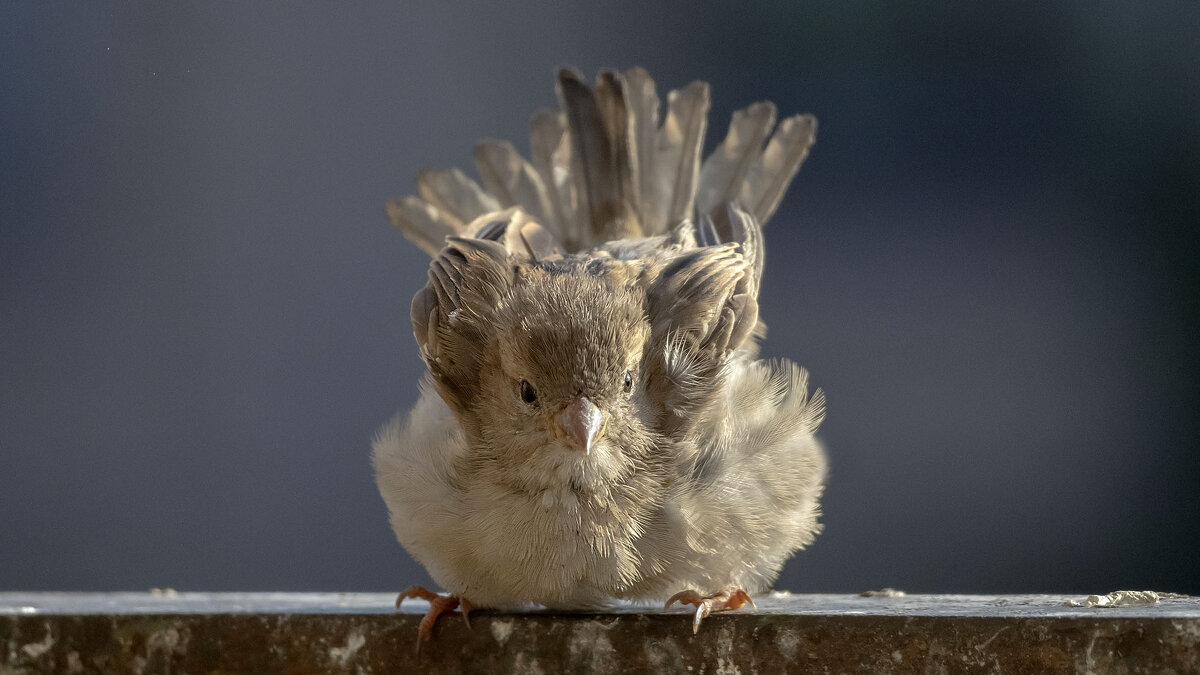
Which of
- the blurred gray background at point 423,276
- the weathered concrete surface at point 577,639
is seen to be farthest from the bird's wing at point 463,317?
the blurred gray background at point 423,276

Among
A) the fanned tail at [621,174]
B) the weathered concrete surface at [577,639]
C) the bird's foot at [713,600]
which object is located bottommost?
the weathered concrete surface at [577,639]

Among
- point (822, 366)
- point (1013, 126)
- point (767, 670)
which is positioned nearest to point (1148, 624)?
point (767, 670)

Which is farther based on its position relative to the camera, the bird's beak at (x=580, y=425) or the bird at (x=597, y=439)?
the bird at (x=597, y=439)

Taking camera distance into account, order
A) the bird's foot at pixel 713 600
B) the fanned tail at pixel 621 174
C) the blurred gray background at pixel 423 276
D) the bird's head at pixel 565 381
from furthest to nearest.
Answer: the blurred gray background at pixel 423 276 < the fanned tail at pixel 621 174 < the bird's head at pixel 565 381 < the bird's foot at pixel 713 600

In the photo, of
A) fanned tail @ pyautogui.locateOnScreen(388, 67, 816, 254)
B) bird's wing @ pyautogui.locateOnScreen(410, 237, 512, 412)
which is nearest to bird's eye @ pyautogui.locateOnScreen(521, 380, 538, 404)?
bird's wing @ pyautogui.locateOnScreen(410, 237, 512, 412)

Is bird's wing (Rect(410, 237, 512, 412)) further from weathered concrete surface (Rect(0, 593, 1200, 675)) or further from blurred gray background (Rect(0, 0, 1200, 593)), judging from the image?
blurred gray background (Rect(0, 0, 1200, 593))

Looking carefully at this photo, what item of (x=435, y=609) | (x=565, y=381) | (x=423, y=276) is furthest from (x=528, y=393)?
(x=423, y=276)

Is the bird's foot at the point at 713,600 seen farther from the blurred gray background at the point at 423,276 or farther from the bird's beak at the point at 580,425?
the blurred gray background at the point at 423,276

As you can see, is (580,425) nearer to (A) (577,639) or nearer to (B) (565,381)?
(B) (565,381)

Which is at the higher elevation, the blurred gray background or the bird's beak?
the blurred gray background
